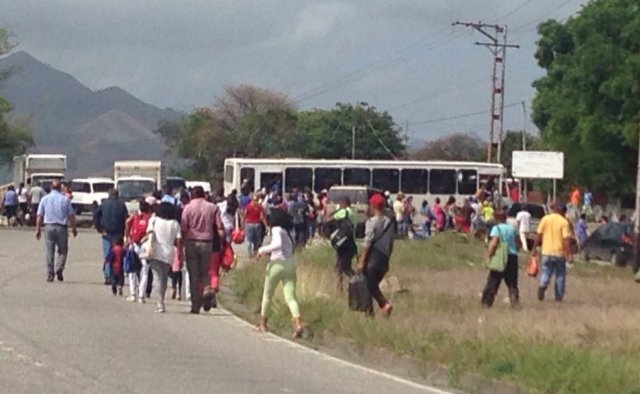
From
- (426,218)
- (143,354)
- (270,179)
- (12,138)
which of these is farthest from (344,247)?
(12,138)

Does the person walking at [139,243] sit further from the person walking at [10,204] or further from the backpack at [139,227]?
the person walking at [10,204]

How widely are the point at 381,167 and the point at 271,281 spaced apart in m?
44.7

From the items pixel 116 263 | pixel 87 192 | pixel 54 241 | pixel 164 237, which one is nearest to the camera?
pixel 164 237

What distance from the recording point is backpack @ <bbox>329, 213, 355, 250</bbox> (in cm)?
2517

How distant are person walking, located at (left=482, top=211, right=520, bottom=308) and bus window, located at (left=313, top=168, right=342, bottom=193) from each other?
38.8 m

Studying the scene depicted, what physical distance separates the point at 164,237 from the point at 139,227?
1872 millimetres

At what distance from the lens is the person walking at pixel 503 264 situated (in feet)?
79.1

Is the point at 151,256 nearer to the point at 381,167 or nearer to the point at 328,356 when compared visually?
the point at 328,356

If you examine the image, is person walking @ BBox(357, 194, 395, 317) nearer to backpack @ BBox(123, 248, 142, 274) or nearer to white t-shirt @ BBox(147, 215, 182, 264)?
white t-shirt @ BBox(147, 215, 182, 264)

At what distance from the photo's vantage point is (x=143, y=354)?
16672 millimetres

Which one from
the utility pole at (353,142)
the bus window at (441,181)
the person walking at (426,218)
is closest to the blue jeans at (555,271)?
the person walking at (426,218)

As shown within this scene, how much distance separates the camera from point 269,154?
106188mm

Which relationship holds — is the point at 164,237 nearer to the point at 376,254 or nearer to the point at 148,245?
the point at 148,245

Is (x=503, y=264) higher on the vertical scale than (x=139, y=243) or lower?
lower
